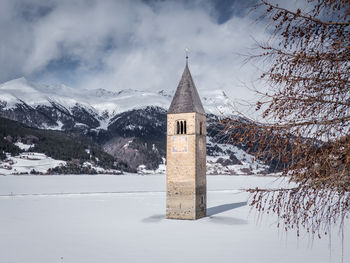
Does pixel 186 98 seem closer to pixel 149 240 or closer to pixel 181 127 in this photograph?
pixel 181 127

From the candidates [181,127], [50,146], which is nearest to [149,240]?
[181,127]

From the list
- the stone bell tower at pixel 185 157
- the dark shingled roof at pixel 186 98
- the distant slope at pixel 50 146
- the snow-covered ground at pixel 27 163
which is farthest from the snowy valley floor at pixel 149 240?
the distant slope at pixel 50 146

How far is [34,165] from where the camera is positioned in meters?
161

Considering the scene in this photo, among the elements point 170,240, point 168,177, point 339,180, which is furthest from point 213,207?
point 339,180

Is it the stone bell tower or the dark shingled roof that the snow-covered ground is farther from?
the stone bell tower

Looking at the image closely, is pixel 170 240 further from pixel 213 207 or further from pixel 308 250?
pixel 213 207

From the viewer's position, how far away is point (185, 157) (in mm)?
35031

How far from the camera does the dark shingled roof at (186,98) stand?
119ft

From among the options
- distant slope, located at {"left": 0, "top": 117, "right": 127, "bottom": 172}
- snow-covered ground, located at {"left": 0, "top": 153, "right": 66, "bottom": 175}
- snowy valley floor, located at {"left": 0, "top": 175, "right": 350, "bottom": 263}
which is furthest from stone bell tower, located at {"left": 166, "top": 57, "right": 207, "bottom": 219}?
distant slope, located at {"left": 0, "top": 117, "right": 127, "bottom": 172}

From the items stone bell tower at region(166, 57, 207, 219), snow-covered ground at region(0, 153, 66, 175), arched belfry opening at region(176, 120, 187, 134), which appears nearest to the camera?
stone bell tower at region(166, 57, 207, 219)

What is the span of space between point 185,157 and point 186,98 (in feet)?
20.8

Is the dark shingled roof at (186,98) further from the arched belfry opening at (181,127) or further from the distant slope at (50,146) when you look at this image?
the distant slope at (50,146)

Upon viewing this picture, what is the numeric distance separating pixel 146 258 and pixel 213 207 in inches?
1027

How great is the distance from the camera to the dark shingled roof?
119ft
